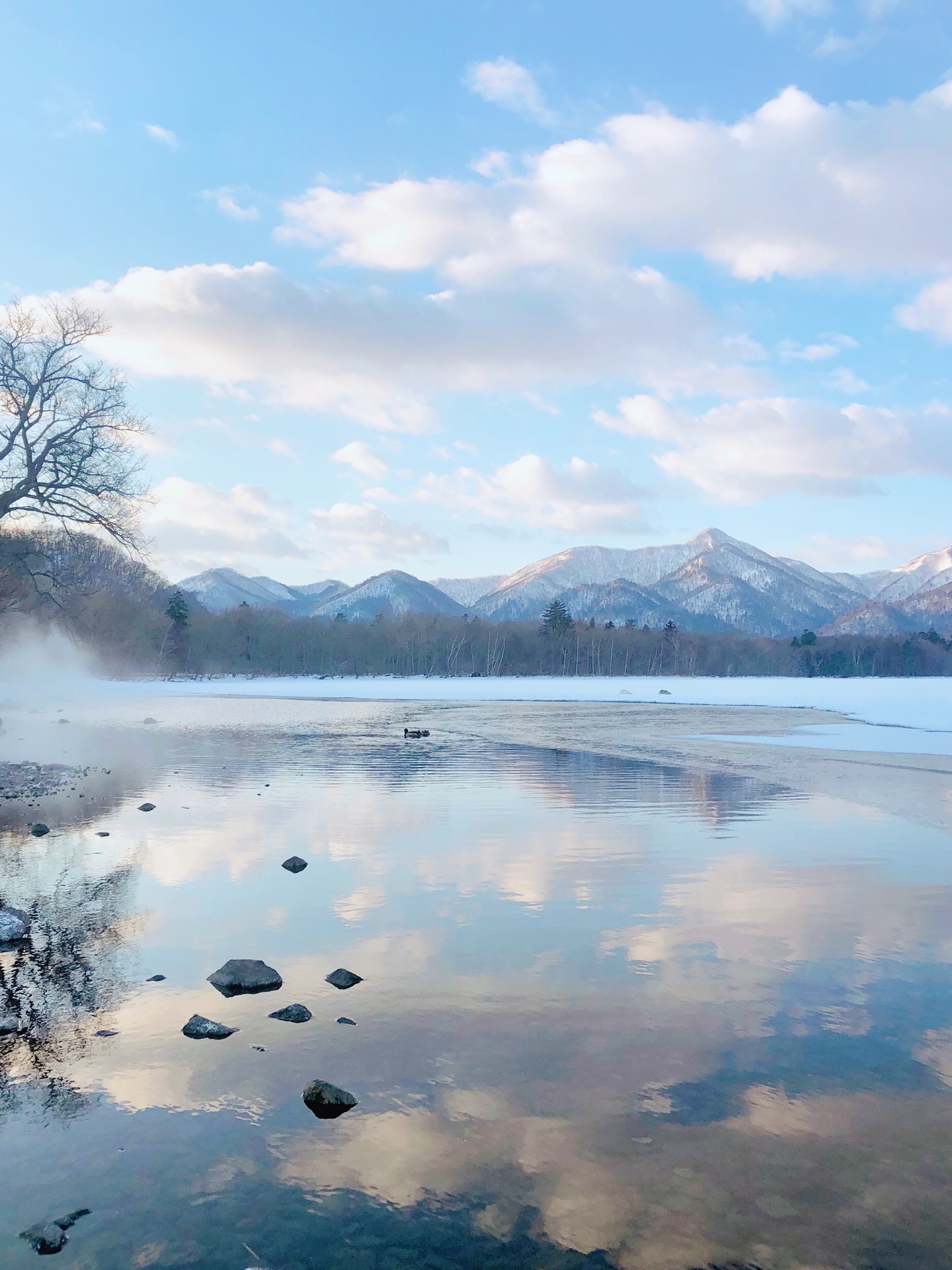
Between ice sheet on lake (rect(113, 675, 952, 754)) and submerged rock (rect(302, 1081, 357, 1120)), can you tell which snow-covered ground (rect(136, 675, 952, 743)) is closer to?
ice sheet on lake (rect(113, 675, 952, 754))

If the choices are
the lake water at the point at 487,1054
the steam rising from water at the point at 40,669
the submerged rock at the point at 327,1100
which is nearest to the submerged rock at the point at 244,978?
the lake water at the point at 487,1054

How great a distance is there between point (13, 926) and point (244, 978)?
343 cm

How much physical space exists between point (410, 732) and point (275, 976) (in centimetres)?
3250

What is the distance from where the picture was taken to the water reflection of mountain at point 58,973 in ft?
23.0

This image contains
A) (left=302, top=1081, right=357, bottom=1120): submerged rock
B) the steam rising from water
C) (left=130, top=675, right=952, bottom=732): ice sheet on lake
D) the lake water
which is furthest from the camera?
the steam rising from water

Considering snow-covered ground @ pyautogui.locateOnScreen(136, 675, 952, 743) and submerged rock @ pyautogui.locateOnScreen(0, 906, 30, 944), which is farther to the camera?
snow-covered ground @ pyautogui.locateOnScreen(136, 675, 952, 743)

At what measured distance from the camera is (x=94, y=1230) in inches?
204

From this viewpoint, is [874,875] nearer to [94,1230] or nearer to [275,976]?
[275,976]

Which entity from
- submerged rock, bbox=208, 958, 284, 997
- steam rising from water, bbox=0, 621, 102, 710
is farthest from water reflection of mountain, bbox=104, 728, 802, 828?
steam rising from water, bbox=0, 621, 102, 710

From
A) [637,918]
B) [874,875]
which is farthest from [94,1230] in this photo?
[874,875]

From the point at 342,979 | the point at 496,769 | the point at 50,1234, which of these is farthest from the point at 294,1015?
the point at 496,769

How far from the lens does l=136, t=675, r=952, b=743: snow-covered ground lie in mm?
59656

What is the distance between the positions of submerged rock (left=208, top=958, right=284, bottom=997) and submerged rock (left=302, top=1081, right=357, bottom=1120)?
244cm

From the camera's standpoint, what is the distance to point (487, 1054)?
7535 mm
